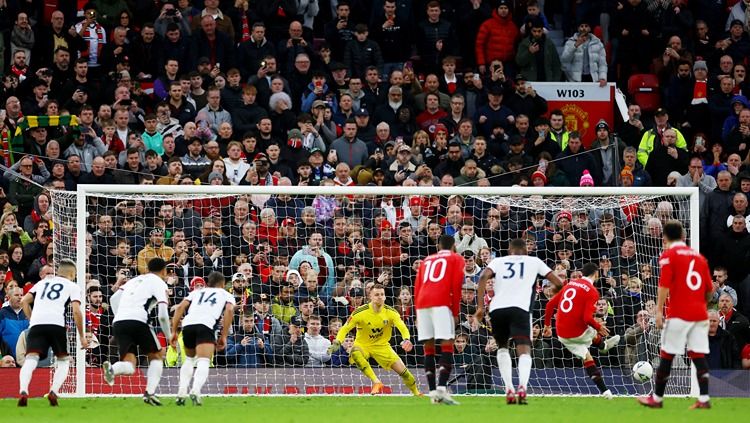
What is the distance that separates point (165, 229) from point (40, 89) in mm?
4203

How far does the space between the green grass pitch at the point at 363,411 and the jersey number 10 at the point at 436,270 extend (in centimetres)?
146

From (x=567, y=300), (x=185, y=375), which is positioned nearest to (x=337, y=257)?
(x=567, y=300)

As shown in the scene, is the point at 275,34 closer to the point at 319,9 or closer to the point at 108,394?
the point at 319,9

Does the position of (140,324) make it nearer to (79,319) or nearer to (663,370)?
Result: (79,319)

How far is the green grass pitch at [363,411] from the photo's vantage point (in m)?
15.5

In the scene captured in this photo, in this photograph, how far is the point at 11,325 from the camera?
20.6 meters

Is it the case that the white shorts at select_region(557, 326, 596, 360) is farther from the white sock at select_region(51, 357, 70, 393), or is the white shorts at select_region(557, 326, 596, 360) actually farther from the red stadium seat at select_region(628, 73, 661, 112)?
the red stadium seat at select_region(628, 73, 661, 112)

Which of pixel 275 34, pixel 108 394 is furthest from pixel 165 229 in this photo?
pixel 275 34

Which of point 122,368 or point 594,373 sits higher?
point 122,368

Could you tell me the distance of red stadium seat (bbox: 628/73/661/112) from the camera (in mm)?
28266

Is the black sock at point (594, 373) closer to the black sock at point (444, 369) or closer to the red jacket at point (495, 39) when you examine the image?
the black sock at point (444, 369)

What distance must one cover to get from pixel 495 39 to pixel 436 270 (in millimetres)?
10710

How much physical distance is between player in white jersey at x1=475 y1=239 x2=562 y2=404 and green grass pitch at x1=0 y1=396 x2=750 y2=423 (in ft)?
1.37

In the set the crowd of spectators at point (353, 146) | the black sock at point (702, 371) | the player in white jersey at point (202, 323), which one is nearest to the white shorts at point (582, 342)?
the crowd of spectators at point (353, 146)
